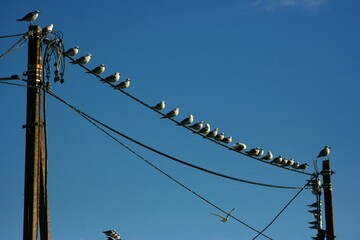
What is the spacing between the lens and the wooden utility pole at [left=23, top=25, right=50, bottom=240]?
51.7ft

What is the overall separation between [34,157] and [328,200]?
14.3m

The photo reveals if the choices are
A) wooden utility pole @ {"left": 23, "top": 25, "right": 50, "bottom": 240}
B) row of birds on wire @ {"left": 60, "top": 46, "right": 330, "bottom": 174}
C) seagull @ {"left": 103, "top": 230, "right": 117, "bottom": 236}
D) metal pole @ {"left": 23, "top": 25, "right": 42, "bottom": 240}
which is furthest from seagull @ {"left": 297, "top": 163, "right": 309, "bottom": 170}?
metal pole @ {"left": 23, "top": 25, "right": 42, "bottom": 240}

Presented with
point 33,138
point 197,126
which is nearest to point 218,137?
point 197,126

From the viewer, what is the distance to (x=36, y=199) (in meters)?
15.8

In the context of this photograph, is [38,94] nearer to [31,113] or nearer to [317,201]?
[31,113]

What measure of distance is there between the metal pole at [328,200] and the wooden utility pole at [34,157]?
13.2 metres

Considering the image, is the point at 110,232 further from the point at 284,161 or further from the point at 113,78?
the point at 284,161

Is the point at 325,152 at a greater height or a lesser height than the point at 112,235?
greater

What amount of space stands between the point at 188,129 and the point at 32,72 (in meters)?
10.3

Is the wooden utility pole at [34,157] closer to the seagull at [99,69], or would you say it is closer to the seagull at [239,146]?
the seagull at [99,69]

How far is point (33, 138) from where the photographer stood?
1617 centimetres

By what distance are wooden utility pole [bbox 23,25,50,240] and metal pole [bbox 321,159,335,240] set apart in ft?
43.3

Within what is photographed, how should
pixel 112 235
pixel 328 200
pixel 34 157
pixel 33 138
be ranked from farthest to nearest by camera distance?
pixel 328 200, pixel 112 235, pixel 33 138, pixel 34 157

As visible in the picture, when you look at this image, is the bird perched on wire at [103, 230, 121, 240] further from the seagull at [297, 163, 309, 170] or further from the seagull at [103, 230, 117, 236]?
the seagull at [297, 163, 309, 170]
